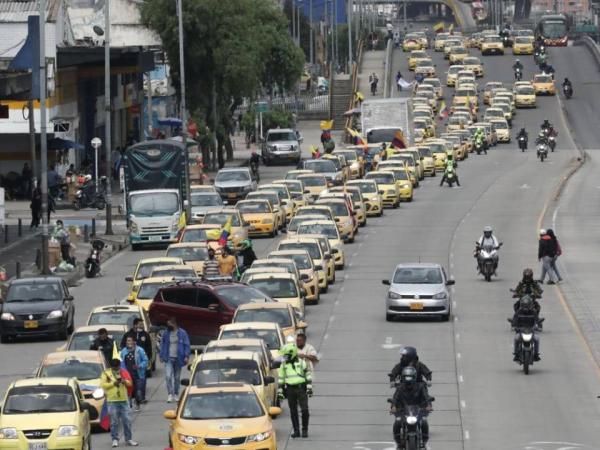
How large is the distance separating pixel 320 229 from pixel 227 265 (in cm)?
829

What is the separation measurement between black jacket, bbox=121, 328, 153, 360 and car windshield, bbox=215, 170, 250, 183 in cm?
4110

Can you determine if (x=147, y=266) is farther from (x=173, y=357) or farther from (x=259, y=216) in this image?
(x=259, y=216)

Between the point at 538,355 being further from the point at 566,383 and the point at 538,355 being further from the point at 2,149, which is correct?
the point at 2,149

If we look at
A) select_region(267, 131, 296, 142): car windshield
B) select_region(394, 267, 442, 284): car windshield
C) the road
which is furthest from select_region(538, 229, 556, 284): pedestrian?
select_region(267, 131, 296, 142): car windshield

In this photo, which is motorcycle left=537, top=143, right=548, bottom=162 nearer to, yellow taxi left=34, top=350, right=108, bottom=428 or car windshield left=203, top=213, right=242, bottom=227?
car windshield left=203, top=213, right=242, bottom=227

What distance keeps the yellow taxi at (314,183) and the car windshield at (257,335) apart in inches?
1585

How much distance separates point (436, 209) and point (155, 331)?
36.8m

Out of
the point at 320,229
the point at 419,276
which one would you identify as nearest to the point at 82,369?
the point at 419,276

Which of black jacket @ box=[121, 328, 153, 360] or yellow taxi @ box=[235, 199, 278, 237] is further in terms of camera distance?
yellow taxi @ box=[235, 199, 278, 237]

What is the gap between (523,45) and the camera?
5979 inches

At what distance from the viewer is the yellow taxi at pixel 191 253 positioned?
5181cm

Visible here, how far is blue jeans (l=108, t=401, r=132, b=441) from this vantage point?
96.3 ft

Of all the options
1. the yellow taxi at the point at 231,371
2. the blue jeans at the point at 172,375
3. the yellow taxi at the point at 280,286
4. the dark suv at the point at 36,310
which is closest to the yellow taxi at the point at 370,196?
the yellow taxi at the point at 280,286

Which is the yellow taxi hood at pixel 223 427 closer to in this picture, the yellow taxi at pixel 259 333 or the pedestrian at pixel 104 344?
the pedestrian at pixel 104 344
